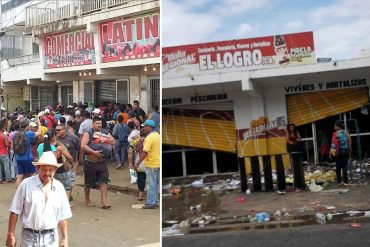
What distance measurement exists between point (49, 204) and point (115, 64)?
889 millimetres

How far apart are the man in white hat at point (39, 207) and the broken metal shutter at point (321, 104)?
2.04 meters

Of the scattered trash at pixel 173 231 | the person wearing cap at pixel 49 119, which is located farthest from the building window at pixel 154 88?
the scattered trash at pixel 173 231

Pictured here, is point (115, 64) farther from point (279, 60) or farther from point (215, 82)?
point (279, 60)

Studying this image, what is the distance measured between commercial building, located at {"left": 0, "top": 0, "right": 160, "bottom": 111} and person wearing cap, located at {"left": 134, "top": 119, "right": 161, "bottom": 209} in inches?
16.3

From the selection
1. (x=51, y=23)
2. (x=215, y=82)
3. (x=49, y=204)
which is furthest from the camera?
(x=215, y=82)

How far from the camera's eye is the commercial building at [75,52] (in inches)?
76.5

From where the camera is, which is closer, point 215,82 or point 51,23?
point 51,23

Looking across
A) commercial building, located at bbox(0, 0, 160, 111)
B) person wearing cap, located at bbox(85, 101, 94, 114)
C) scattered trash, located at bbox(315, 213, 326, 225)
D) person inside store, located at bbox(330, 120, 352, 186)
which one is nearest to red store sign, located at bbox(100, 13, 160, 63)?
Result: commercial building, located at bbox(0, 0, 160, 111)

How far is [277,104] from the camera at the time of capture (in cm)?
300

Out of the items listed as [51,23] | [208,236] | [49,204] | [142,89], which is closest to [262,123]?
[208,236]

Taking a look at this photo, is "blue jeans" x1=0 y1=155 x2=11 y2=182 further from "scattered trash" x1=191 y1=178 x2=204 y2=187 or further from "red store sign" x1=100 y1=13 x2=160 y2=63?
"scattered trash" x1=191 y1=178 x2=204 y2=187

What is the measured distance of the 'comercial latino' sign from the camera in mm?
2500

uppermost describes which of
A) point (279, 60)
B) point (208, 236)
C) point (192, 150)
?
point (279, 60)

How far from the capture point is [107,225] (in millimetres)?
2193
